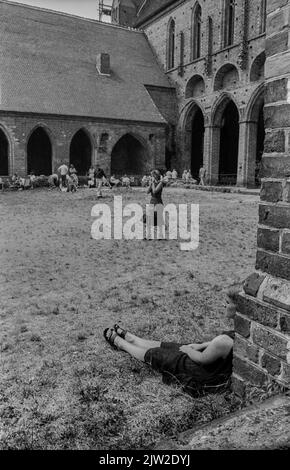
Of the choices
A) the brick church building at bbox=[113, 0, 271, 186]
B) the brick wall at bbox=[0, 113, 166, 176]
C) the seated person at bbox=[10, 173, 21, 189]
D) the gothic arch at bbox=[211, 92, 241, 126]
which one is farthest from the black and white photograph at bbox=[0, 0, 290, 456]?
the gothic arch at bbox=[211, 92, 241, 126]

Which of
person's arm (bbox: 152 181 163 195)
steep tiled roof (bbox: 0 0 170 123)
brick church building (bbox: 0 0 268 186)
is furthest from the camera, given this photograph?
steep tiled roof (bbox: 0 0 170 123)

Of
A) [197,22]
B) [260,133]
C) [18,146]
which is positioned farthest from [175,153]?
[18,146]

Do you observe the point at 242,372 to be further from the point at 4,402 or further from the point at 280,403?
the point at 4,402

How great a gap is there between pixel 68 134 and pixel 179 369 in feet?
86.3

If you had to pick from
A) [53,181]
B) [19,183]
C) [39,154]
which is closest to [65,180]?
[53,181]

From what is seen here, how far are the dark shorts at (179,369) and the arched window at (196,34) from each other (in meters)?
30.6

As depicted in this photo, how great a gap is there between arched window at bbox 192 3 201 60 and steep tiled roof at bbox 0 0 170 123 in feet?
10.9

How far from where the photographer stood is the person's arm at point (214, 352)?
360 cm

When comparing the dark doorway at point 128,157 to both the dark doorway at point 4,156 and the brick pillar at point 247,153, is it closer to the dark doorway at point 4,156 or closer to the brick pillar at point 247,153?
the dark doorway at point 4,156

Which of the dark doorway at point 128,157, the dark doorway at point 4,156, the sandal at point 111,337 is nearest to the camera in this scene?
the sandal at point 111,337

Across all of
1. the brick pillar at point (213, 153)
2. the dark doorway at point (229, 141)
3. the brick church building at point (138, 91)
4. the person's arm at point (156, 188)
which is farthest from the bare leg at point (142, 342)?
the dark doorway at point (229, 141)

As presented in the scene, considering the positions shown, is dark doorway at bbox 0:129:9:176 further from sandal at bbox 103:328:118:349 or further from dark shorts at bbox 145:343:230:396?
dark shorts at bbox 145:343:230:396

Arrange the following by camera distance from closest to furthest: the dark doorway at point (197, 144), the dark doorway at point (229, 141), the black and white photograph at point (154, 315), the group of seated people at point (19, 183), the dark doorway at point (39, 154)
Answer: the black and white photograph at point (154, 315) < the group of seated people at point (19, 183) < the dark doorway at point (39, 154) < the dark doorway at point (229, 141) < the dark doorway at point (197, 144)

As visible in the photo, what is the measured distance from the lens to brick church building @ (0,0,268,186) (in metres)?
26.9
